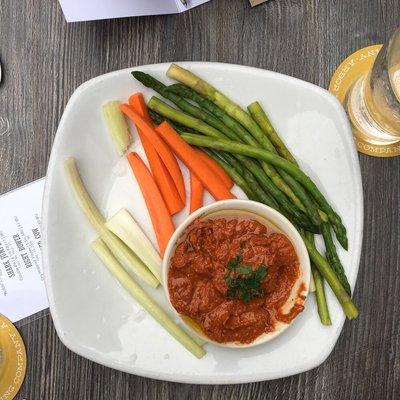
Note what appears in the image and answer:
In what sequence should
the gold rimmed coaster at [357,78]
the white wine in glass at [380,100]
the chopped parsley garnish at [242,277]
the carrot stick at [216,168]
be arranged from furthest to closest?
the gold rimmed coaster at [357,78], the carrot stick at [216,168], the white wine in glass at [380,100], the chopped parsley garnish at [242,277]

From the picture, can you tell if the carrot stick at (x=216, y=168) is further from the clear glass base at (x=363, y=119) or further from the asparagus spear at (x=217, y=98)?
the clear glass base at (x=363, y=119)

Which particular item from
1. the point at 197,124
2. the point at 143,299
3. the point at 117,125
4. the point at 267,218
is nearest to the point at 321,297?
the point at 267,218

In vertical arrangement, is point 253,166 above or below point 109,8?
below

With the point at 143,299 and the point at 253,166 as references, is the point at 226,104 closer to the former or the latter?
the point at 253,166

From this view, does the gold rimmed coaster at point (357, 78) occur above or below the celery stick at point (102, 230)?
above

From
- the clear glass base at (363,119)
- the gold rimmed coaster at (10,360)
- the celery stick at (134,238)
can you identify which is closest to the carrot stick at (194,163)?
the celery stick at (134,238)

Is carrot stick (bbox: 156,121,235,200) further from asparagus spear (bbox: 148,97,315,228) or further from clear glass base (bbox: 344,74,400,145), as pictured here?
clear glass base (bbox: 344,74,400,145)
